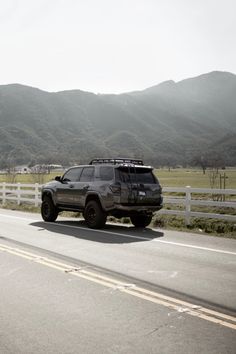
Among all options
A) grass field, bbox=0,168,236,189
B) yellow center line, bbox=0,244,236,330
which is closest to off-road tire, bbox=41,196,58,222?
yellow center line, bbox=0,244,236,330

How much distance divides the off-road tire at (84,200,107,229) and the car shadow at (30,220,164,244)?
202 mm

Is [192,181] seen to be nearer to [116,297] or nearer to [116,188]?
[116,188]

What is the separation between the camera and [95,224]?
553 inches

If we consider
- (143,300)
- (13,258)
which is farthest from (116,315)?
(13,258)

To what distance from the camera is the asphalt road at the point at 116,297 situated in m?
4.56

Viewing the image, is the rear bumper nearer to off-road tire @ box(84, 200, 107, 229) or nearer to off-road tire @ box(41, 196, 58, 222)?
off-road tire @ box(84, 200, 107, 229)

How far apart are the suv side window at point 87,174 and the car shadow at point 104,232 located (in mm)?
1503

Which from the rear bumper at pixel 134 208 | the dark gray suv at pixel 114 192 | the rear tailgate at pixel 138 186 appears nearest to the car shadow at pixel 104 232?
the dark gray suv at pixel 114 192

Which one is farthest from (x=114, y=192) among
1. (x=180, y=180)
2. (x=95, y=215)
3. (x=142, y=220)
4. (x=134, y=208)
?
(x=180, y=180)

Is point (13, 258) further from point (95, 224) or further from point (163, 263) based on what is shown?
point (95, 224)

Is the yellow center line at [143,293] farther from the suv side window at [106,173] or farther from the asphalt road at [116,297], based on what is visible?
the suv side window at [106,173]

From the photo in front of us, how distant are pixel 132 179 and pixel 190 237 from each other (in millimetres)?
2577

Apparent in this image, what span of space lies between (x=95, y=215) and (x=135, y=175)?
169 cm

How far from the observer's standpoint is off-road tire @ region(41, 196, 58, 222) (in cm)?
1645
